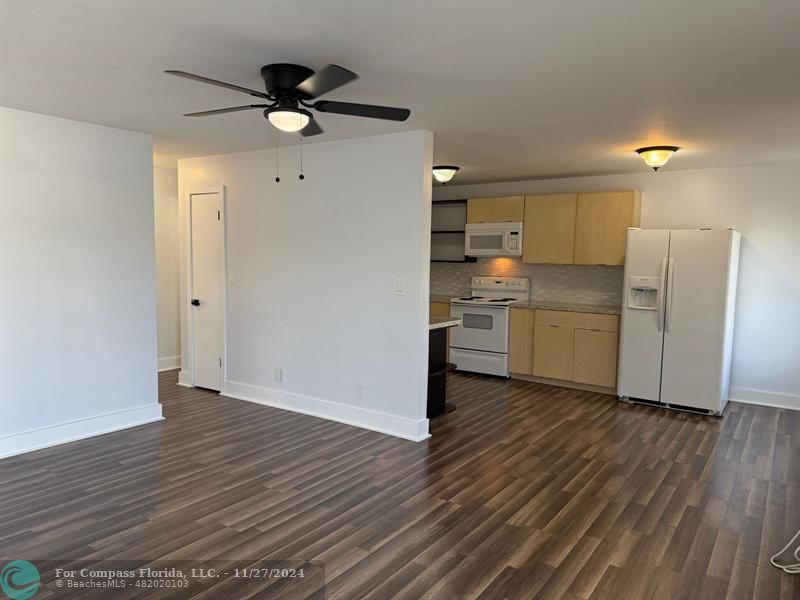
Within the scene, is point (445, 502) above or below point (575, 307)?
below

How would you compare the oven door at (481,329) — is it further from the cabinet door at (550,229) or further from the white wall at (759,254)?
the white wall at (759,254)

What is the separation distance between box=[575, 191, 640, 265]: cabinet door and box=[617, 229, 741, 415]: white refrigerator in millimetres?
426

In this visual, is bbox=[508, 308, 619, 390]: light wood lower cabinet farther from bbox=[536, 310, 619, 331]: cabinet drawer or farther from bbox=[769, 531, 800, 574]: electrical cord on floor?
bbox=[769, 531, 800, 574]: electrical cord on floor

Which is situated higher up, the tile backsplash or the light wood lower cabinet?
the tile backsplash

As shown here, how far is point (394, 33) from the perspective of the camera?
228cm

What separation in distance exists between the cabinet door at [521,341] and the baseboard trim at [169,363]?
4264 mm

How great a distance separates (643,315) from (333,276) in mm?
3251

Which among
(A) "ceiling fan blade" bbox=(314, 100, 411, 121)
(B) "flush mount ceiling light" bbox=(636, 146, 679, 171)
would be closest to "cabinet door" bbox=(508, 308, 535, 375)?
(B) "flush mount ceiling light" bbox=(636, 146, 679, 171)

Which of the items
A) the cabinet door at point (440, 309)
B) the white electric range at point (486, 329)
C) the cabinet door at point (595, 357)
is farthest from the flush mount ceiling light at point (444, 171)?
the cabinet door at point (595, 357)

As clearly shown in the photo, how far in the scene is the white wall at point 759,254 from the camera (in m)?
5.46

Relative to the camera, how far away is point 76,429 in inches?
165

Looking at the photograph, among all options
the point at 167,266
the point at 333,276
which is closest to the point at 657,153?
the point at 333,276

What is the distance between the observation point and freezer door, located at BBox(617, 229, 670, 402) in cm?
537

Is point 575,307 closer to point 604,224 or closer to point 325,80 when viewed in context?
point 604,224
